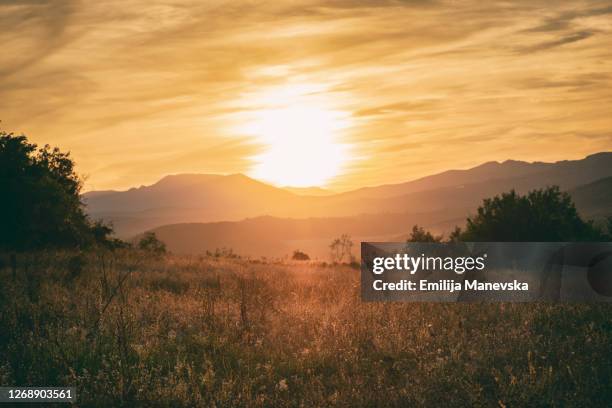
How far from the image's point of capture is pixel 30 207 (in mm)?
23844

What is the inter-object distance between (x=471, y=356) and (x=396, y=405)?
6.22ft

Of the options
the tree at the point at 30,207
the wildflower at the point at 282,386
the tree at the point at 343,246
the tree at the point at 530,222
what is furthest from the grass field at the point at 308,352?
the tree at the point at 343,246

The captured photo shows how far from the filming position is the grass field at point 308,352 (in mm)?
5645

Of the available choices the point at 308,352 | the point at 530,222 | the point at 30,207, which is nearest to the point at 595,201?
the point at 530,222

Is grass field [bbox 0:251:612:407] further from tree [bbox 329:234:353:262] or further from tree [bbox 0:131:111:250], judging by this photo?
tree [bbox 329:234:353:262]

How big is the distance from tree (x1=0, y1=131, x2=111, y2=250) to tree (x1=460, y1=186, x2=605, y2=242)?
977 inches

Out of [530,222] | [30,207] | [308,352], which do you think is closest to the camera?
[308,352]

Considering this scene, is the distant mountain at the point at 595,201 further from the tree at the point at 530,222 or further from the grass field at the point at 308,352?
the grass field at the point at 308,352

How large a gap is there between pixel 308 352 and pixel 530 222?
31.1 m

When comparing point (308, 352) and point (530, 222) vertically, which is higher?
point (530, 222)

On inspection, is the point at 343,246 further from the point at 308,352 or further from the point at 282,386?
the point at 282,386

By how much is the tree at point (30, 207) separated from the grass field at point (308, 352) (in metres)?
14.1

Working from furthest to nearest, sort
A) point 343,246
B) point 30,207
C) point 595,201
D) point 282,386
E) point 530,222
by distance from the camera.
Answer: point 595,201 → point 343,246 → point 530,222 → point 30,207 → point 282,386

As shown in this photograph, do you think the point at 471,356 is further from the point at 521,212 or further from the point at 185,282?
the point at 521,212
